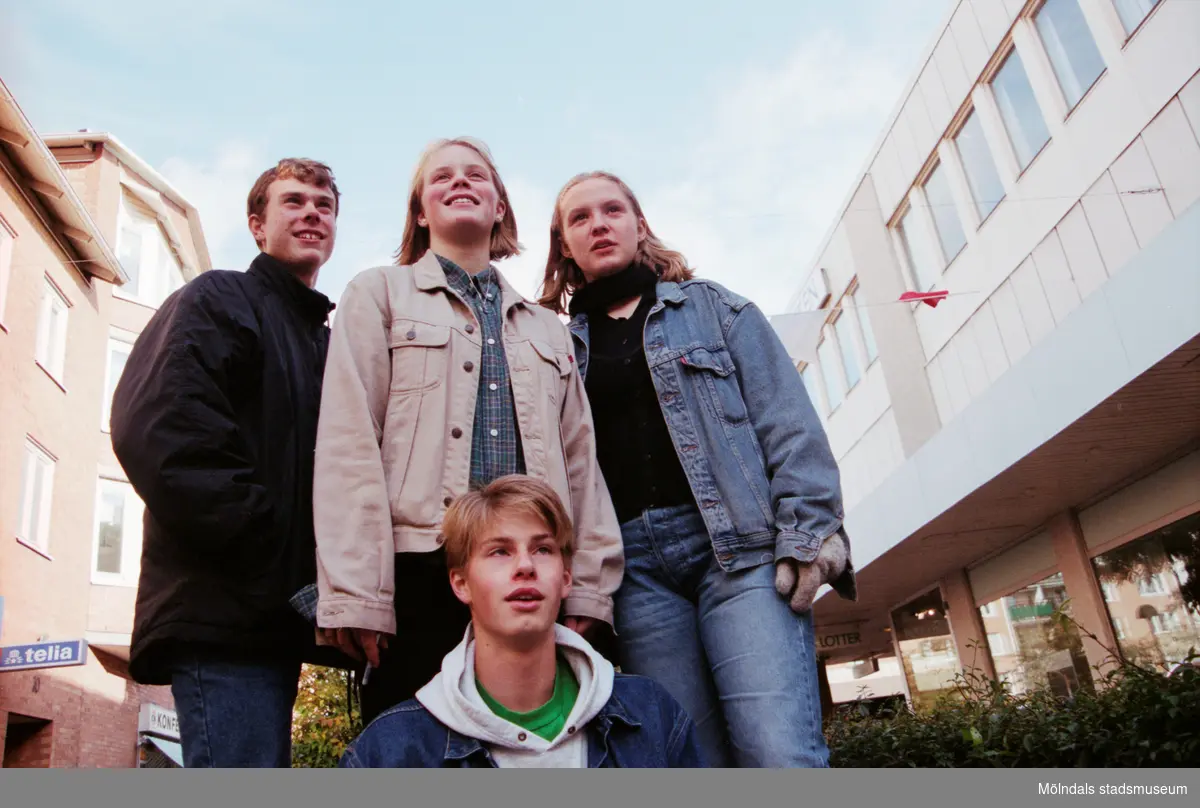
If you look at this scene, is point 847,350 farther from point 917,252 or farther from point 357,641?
point 357,641

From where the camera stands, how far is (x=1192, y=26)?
9.17 m

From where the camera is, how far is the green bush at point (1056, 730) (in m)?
4.94

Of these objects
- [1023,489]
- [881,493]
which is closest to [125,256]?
[881,493]

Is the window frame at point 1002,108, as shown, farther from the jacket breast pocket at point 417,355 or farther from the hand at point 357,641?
the hand at point 357,641

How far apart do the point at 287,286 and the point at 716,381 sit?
3.43 feet

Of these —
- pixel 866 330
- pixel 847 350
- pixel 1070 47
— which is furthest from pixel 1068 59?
pixel 847 350

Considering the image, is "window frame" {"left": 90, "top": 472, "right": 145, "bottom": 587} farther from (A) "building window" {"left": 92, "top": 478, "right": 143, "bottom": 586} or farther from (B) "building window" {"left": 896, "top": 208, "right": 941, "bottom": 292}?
(B) "building window" {"left": 896, "top": 208, "right": 941, "bottom": 292}

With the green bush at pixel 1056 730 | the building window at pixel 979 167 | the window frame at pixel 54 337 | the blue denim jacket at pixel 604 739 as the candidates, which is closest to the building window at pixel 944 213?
the building window at pixel 979 167

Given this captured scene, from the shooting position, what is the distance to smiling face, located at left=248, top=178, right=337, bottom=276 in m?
2.47

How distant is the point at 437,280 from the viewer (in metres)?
2.25

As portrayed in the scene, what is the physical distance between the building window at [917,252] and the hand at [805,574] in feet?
43.9

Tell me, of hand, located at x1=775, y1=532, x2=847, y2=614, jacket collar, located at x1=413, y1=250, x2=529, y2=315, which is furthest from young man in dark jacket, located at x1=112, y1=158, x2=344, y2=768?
hand, located at x1=775, y1=532, x2=847, y2=614
